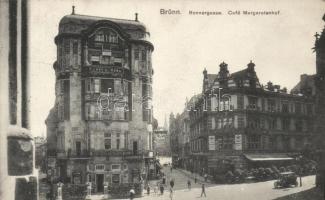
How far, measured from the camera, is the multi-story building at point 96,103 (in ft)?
66.3

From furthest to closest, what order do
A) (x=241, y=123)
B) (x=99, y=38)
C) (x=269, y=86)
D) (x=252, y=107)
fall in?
(x=269, y=86), (x=252, y=107), (x=241, y=123), (x=99, y=38)

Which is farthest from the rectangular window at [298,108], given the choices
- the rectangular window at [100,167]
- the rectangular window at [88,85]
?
the rectangular window at [88,85]

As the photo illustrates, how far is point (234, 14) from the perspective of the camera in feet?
31.0

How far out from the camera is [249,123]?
27.5m

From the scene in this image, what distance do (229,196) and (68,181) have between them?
9.49 m

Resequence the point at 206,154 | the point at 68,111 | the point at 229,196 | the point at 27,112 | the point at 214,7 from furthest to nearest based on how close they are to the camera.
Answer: the point at 206,154
the point at 68,111
the point at 229,196
the point at 214,7
the point at 27,112

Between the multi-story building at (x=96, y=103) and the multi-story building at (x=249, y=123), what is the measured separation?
8.05 m

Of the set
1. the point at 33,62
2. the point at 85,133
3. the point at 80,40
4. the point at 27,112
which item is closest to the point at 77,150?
the point at 85,133

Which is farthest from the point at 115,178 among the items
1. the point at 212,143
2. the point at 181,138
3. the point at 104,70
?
the point at 181,138

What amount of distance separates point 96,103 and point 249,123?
13100 millimetres

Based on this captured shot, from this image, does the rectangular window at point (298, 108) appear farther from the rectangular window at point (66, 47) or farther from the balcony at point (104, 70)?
the rectangular window at point (66, 47)

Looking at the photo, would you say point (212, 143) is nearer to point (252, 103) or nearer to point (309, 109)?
point (252, 103)

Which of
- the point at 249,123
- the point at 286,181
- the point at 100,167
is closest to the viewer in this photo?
the point at 286,181

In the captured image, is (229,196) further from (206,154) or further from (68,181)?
(206,154)
